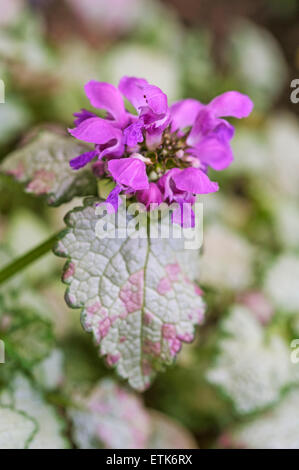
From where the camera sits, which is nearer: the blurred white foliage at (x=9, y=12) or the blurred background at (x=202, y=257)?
the blurred background at (x=202, y=257)

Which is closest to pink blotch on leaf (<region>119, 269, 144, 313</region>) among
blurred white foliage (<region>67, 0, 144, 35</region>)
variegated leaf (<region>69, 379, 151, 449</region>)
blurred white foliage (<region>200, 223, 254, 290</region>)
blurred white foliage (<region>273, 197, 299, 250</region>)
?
variegated leaf (<region>69, 379, 151, 449</region>)

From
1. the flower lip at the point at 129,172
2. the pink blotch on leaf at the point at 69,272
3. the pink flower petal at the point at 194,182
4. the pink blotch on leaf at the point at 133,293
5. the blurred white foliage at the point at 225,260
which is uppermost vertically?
the flower lip at the point at 129,172

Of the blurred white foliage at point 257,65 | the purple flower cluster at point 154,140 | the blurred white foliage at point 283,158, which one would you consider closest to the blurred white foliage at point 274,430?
the purple flower cluster at point 154,140

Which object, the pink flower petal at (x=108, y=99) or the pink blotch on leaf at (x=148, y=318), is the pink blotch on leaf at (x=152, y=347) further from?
the pink flower petal at (x=108, y=99)

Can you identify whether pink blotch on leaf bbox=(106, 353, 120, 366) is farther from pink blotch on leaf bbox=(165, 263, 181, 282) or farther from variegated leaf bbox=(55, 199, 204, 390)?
pink blotch on leaf bbox=(165, 263, 181, 282)

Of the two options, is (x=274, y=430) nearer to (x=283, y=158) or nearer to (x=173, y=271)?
(x=173, y=271)

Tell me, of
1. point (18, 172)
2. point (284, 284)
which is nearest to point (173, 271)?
point (18, 172)

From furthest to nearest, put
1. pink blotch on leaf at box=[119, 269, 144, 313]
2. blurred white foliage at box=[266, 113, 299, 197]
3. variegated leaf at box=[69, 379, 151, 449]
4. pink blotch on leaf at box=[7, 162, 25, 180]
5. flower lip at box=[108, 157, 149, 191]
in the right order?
blurred white foliage at box=[266, 113, 299, 197], variegated leaf at box=[69, 379, 151, 449], pink blotch on leaf at box=[7, 162, 25, 180], pink blotch on leaf at box=[119, 269, 144, 313], flower lip at box=[108, 157, 149, 191]
